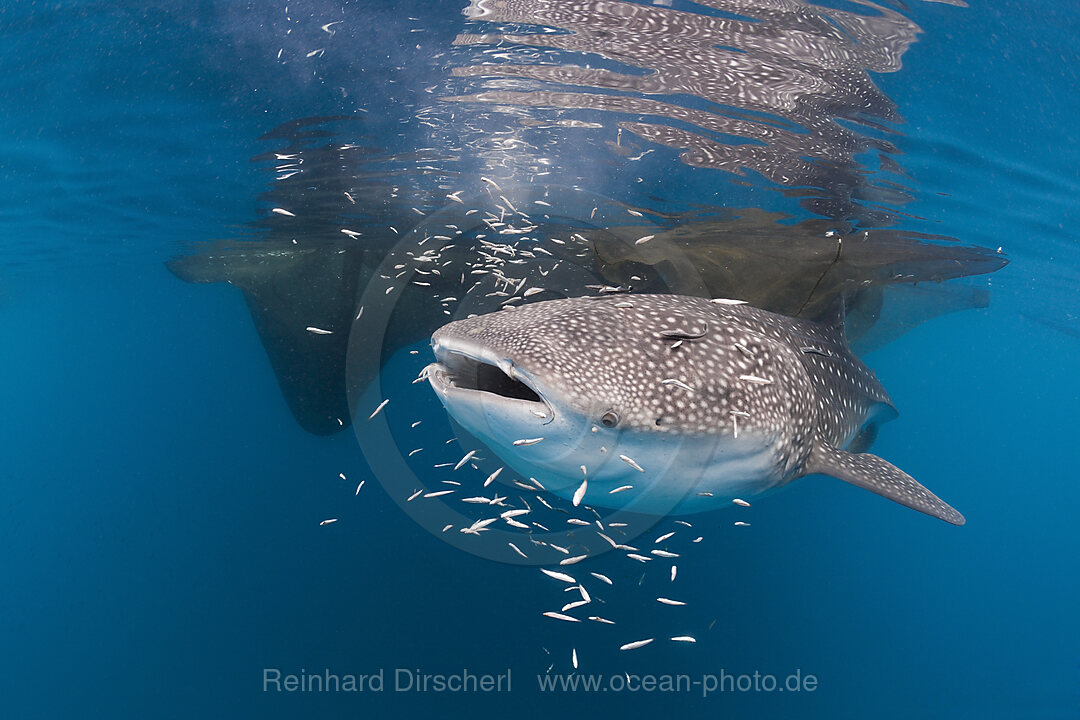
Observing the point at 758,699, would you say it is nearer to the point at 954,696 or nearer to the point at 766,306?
the point at 766,306

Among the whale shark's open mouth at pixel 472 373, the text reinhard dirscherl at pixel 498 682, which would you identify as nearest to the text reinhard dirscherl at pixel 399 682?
the text reinhard dirscherl at pixel 498 682

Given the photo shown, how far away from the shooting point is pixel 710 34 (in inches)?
197

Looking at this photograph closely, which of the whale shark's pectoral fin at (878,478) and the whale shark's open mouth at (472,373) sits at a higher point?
the whale shark's open mouth at (472,373)

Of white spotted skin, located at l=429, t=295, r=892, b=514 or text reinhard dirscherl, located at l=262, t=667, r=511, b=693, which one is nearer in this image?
white spotted skin, located at l=429, t=295, r=892, b=514

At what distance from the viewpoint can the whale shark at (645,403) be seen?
2756 millimetres

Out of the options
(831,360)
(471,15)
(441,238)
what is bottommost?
(441,238)

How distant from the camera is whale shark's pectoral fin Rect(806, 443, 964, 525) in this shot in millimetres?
3574

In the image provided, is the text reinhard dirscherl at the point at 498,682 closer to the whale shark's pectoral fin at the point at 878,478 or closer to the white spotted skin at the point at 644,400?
the whale shark's pectoral fin at the point at 878,478

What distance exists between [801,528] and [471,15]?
18.3 meters

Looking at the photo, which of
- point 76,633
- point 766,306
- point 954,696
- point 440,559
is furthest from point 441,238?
point 954,696

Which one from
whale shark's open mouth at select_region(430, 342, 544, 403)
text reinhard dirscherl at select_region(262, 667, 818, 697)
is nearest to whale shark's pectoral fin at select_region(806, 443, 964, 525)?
whale shark's open mouth at select_region(430, 342, 544, 403)

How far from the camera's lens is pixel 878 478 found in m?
3.78

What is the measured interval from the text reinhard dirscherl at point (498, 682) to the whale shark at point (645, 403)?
925 cm

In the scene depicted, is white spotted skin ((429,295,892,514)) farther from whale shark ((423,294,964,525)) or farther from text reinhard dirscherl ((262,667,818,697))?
text reinhard dirscherl ((262,667,818,697))
